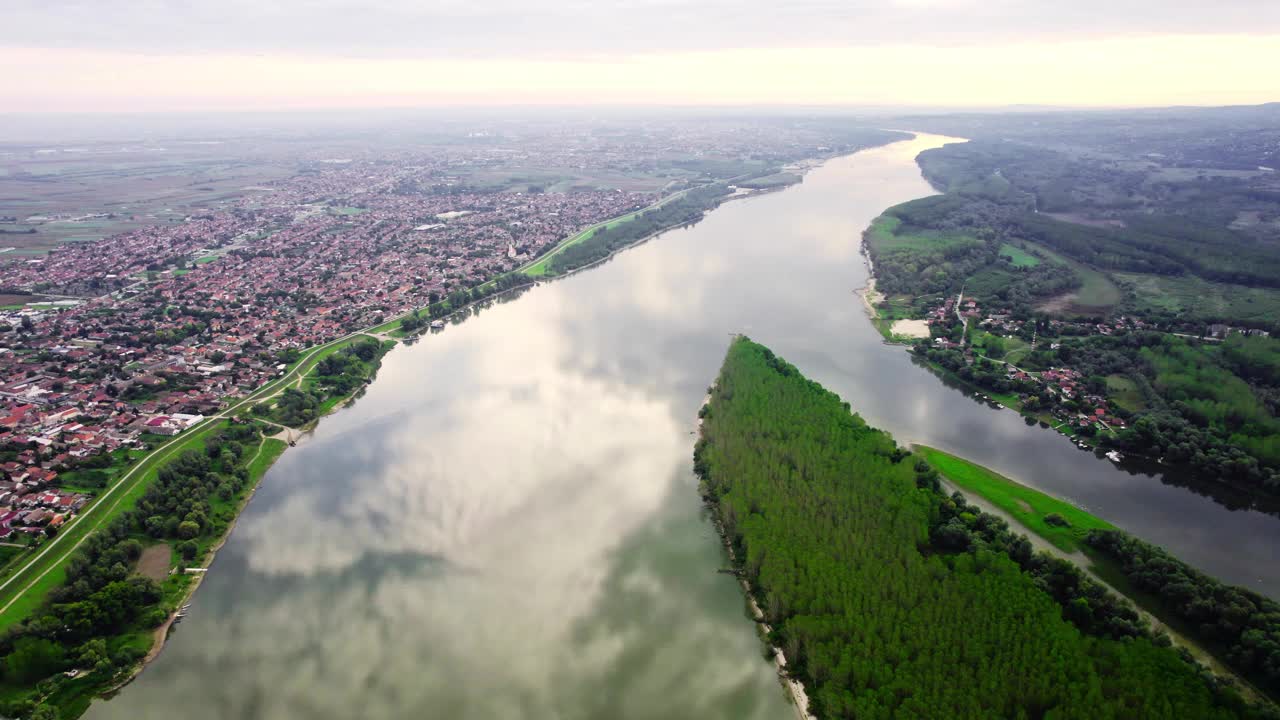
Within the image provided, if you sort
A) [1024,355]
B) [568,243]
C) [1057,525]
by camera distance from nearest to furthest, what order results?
[1057,525] → [1024,355] → [568,243]

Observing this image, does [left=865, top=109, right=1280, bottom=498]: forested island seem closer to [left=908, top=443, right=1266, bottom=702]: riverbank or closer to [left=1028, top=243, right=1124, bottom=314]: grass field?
[left=1028, top=243, right=1124, bottom=314]: grass field

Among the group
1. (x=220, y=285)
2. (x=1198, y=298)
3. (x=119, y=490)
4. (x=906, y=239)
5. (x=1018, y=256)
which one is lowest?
(x=119, y=490)

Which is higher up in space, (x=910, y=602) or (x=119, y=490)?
(x=910, y=602)

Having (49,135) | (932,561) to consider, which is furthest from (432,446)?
(49,135)

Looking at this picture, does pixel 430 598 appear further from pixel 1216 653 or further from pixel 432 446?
pixel 1216 653

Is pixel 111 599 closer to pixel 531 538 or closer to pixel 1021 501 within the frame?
pixel 531 538

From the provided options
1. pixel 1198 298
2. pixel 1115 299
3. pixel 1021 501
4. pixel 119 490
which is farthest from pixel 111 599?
pixel 1198 298

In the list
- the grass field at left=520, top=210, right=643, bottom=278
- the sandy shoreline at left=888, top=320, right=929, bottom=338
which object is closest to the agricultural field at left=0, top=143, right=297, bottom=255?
the grass field at left=520, top=210, right=643, bottom=278
